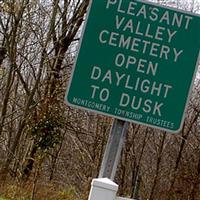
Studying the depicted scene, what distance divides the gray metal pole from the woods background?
1014 cm

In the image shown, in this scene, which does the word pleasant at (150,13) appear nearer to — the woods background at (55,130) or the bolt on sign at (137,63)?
the bolt on sign at (137,63)

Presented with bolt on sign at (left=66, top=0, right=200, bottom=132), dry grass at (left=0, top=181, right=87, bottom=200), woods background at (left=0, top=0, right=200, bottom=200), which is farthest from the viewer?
woods background at (left=0, top=0, right=200, bottom=200)

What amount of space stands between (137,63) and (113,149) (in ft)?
1.58

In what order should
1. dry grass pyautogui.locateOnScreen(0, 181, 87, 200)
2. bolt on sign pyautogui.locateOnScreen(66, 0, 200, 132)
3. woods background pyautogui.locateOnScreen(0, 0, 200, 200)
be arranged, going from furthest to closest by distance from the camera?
1. woods background pyautogui.locateOnScreen(0, 0, 200, 200)
2. dry grass pyautogui.locateOnScreen(0, 181, 87, 200)
3. bolt on sign pyautogui.locateOnScreen(66, 0, 200, 132)

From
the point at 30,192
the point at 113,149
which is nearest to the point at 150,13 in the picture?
the point at 113,149

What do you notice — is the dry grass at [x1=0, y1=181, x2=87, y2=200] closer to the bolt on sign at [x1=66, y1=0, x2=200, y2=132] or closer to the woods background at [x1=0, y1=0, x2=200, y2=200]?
the woods background at [x1=0, y1=0, x2=200, y2=200]

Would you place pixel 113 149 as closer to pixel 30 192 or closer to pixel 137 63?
pixel 137 63

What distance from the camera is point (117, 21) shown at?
3.22 meters

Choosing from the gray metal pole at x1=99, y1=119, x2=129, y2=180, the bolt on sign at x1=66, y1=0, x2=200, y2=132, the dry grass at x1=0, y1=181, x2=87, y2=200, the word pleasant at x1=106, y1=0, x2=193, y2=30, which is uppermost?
the word pleasant at x1=106, y1=0, x2=193, y2=30

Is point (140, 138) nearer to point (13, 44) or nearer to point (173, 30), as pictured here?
point (13, 44)

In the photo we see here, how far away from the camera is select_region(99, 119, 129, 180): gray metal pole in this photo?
329 centimetres

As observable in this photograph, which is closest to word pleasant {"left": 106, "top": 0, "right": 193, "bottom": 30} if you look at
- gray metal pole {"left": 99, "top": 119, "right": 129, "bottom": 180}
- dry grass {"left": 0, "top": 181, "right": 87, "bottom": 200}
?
gray metal pole {"left": 99, "top": 119, "right": 129, "bottom": 180}

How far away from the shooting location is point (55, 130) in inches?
706

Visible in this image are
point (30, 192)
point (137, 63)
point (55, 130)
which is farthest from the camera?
point (55, 130)
